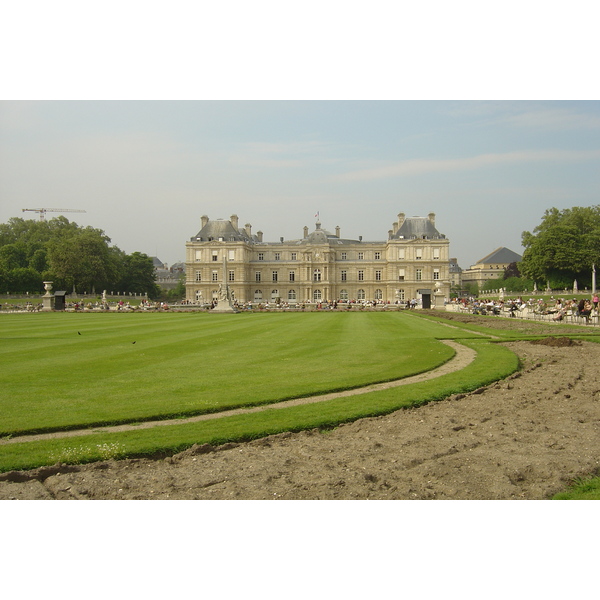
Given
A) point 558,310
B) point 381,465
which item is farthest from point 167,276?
point 381,465

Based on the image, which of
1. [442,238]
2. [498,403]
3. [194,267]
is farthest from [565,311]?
[194,267]

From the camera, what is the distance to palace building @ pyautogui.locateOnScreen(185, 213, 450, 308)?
85375 mm

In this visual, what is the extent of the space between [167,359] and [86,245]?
66.4 m

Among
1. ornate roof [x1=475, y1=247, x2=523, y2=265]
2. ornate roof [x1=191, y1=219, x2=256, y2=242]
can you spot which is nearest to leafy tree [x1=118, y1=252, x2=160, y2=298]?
ornate roof [x1=191, y1=219, x2=256, y2=242]

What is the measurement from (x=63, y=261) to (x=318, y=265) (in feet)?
126

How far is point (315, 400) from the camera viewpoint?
8672mm

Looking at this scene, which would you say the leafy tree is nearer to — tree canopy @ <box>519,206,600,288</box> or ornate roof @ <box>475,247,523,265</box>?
tree canopy @ <box>519,206,600,288</box>

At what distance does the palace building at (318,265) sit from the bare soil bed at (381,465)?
77.9 m

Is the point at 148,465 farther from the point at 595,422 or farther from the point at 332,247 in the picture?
the point at 332,247

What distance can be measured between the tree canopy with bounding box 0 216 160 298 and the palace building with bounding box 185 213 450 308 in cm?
1072

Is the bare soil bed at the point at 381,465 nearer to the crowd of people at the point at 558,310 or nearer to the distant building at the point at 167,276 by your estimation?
the crowd of people at the point at 558,310

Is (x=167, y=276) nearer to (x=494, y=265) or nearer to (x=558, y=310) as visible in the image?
(x=494, y=265)

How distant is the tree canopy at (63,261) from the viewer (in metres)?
70.8

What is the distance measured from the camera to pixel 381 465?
5797 mm
